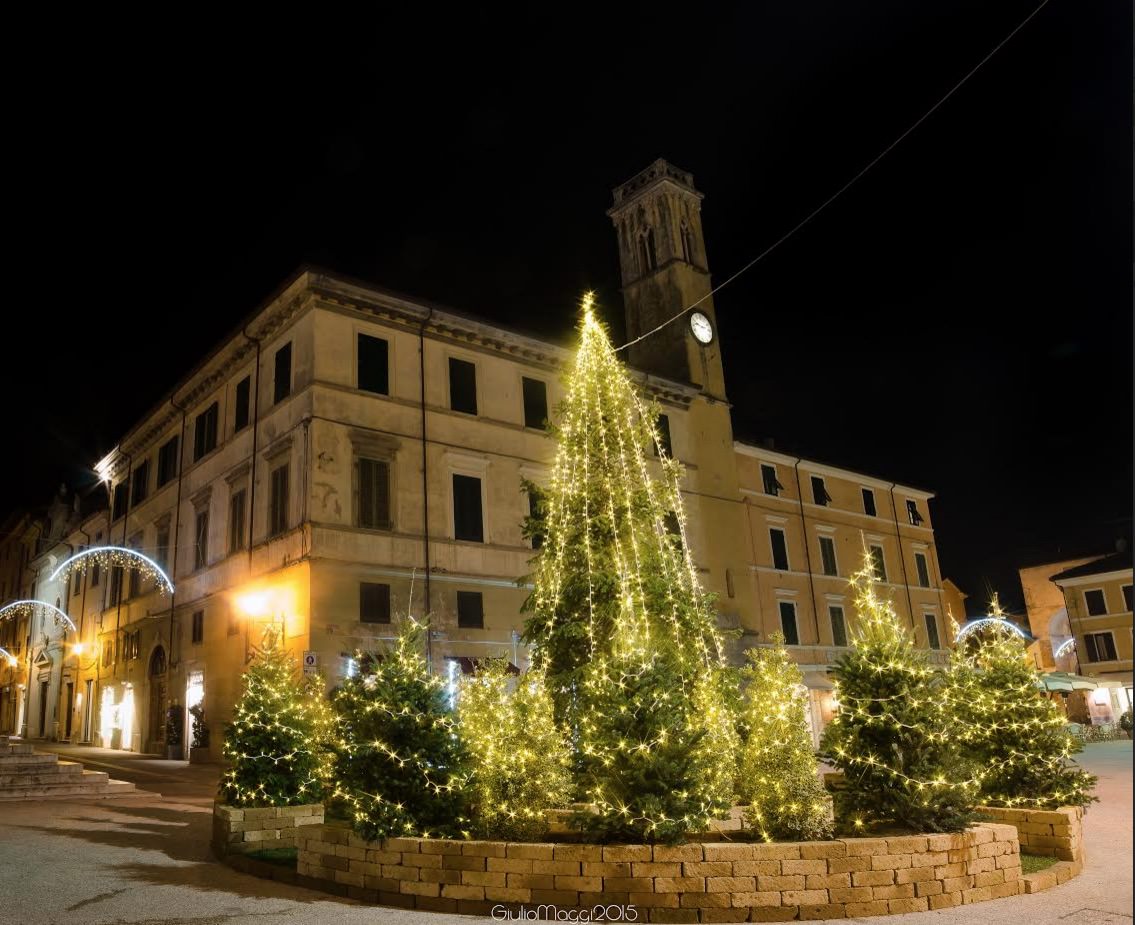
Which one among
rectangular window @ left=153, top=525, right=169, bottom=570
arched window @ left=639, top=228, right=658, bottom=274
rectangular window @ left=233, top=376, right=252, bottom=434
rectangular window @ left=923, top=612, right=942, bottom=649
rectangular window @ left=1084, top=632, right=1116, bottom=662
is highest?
arched window @ left=639, top=228, right=658, bottom=274

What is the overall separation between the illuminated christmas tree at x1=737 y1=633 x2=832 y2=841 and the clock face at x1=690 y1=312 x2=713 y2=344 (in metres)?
25.7

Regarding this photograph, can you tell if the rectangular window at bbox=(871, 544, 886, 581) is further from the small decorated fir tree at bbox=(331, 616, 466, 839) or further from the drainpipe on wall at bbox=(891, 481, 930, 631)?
the small decorated fir tree at bbox=(331, 616, 466, 839)

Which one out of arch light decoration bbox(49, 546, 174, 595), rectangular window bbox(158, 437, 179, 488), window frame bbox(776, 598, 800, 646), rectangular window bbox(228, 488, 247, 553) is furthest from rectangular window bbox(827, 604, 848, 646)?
rectangular window bbox(158, 437, 179, 488)

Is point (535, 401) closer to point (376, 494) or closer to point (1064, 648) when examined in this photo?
point (376, 494)

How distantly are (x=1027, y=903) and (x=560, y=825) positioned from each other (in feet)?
14.2

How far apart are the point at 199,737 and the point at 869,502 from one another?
3151 cm

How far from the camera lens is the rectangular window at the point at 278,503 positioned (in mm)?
22328

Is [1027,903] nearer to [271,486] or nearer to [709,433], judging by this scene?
[271,486]

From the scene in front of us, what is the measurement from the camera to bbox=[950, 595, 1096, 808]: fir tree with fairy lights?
9.28m

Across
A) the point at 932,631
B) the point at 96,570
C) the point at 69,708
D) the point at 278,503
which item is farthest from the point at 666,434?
the point at 69,708

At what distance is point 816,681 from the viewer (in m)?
32.5

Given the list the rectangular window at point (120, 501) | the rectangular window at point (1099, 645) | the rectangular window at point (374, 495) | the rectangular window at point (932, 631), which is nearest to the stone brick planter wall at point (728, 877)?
the rectangular window at point (374, 495)

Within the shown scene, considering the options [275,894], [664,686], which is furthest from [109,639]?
[664,686]

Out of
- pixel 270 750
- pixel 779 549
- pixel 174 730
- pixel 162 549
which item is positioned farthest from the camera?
pixel 779 549
